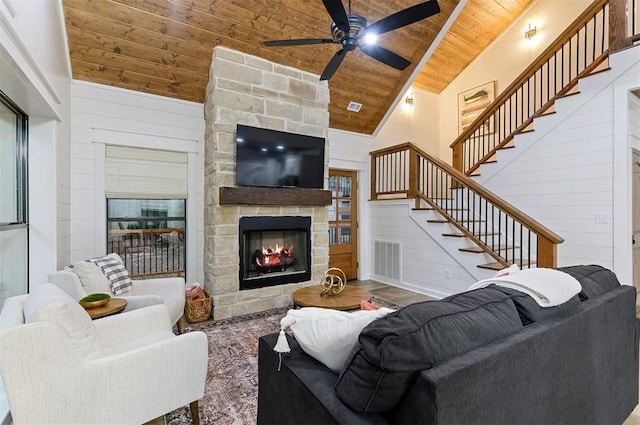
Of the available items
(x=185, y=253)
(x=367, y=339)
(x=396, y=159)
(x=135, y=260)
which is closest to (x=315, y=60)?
(x=396, y=159)

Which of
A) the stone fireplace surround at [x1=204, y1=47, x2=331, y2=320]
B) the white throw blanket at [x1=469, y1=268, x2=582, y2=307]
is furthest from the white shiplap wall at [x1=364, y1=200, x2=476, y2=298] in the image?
the white throw blanket at [x1=469, y1=268, x2=582, y2=307]

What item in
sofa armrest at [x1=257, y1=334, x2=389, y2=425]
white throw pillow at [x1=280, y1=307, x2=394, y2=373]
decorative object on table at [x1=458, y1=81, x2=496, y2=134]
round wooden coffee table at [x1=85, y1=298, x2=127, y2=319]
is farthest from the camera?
decorative object on table at [x1=458, y1=81, x2=496, y2=134]

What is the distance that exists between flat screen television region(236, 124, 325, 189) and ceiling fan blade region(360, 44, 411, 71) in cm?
146

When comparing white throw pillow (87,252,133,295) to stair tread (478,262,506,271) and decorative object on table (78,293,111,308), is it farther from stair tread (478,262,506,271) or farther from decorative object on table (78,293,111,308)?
stair tread (478,262,506,271)

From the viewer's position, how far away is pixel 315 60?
4.21 meters

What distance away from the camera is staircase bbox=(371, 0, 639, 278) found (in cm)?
357

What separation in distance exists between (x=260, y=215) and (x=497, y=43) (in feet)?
18.3

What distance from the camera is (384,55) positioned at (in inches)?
118

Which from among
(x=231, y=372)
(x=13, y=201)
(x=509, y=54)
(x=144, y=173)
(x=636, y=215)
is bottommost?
(x=231, y=372)

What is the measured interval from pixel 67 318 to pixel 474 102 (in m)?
6.85

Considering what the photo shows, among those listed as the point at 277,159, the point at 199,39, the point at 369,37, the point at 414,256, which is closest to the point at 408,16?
the point at 369,37

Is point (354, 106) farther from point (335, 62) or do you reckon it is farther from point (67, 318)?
point (67, 318)

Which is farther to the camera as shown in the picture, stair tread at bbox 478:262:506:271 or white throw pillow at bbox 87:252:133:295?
stair tread at bbox 478:262:506:271

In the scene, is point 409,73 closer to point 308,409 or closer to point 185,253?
point 185,253
